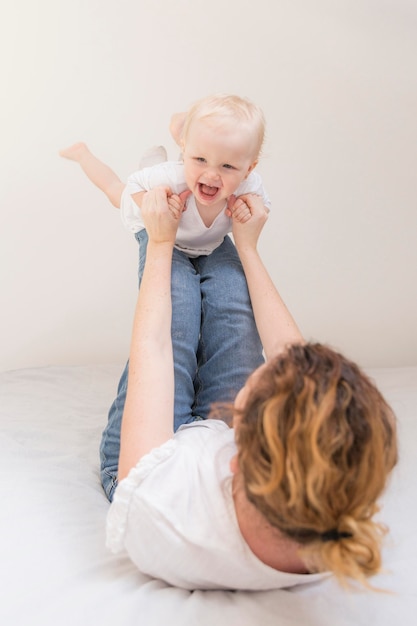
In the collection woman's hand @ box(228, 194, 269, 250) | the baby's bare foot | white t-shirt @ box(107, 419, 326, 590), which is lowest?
white t-shirt @ box(107, 419, 326, 590)

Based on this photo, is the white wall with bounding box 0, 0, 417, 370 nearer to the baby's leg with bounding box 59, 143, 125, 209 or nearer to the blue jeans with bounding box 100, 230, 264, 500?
the baby's leg with bounding box 59, 143, 125, 209

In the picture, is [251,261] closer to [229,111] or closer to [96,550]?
[229,111]

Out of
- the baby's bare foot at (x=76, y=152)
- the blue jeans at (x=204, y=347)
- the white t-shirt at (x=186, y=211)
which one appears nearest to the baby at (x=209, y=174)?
the white t-shirt at (x=186, y=211)

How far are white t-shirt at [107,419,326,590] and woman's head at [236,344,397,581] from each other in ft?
0.36

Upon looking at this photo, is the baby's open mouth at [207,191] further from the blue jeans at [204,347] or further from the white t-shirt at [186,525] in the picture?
the white t-shirt at [186,525]

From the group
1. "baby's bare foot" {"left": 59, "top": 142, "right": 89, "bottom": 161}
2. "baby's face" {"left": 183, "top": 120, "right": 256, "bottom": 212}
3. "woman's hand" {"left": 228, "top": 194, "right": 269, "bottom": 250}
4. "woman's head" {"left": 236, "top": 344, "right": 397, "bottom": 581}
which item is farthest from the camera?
"baby's bare foot" {"left": 59, "top": 142, "right": 89, "bottom": 161}

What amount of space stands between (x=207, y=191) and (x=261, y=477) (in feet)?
2.97

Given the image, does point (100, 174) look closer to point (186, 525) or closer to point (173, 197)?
point (173, 197)

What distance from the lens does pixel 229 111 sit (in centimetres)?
156

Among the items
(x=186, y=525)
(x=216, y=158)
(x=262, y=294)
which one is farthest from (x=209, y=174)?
(x=186, y=525)

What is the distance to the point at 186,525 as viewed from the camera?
973 mm

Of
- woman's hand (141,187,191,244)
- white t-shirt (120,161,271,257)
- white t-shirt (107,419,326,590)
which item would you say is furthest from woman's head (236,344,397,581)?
white t-shirt (120,161,271,257)

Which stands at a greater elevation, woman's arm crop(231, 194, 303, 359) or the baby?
the baby

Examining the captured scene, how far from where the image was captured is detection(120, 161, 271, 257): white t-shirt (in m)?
1.71
